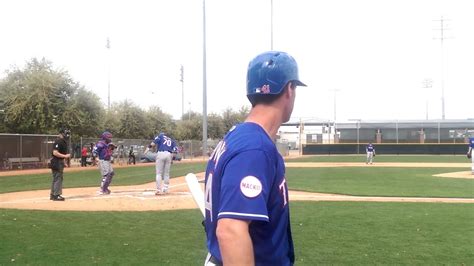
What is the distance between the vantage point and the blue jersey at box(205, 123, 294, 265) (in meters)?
1.96

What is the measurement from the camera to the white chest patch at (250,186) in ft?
6.43

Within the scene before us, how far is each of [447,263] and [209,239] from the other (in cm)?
524

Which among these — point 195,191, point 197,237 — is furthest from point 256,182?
point 197,237

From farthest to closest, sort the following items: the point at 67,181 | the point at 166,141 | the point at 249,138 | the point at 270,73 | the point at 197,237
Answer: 1. the point at 67,181
2. the point at 166,141
3. the point at 197,237
4. the point at 270,73
5. the point at 249,138

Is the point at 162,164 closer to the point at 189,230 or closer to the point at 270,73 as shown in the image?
the point at 189,230

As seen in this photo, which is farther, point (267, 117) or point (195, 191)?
point (195, 191)

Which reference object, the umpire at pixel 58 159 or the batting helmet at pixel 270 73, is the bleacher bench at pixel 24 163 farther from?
the batting helmet at pixel 270 73

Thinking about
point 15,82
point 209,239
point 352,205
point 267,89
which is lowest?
point 352,205

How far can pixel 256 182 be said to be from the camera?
197 centimetres

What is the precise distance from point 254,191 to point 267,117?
0.42 m

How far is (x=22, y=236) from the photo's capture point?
837 centimetres

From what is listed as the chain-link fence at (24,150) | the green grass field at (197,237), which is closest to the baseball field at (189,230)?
the green grass field at (197,237)

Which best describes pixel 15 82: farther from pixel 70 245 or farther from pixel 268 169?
pixel 268 169

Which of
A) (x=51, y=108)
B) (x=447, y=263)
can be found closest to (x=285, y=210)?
(x=447, y=263)
